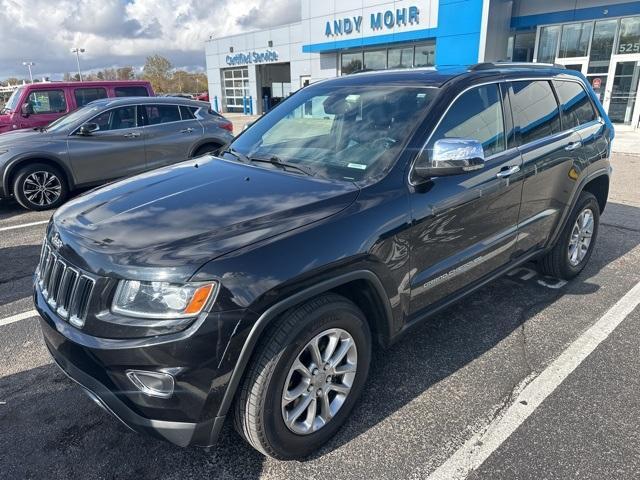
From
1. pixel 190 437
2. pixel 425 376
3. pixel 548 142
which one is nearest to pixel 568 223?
pixel 548 142

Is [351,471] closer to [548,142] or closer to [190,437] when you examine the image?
[190,437]

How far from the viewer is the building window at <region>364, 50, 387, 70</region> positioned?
26.0m

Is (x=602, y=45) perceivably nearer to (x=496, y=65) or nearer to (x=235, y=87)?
(x=496, y=65)

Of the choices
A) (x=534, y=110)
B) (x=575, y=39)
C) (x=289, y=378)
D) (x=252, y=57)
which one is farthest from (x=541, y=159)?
(x=252, y=57)

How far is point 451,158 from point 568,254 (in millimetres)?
2355

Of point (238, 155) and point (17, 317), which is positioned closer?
point (238, 155)

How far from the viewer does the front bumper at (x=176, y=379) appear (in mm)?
1910

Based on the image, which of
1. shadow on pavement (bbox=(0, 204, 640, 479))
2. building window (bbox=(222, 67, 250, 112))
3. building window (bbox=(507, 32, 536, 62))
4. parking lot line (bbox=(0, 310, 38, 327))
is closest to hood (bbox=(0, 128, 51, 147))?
parking lot line (bbox=(0, 310, 38, 327))

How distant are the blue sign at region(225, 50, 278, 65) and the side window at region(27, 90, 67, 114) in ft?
78.0

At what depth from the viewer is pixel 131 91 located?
10.8m

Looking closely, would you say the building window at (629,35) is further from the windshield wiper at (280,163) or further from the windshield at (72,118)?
the windshield wiper at (280,163)

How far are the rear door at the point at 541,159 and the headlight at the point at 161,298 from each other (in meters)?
2.60

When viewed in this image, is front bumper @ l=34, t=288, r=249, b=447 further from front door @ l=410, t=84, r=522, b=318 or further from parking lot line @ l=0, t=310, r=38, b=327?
parking lot line @ l=0, t=310, r=38, b=327

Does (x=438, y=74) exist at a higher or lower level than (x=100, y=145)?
higher
